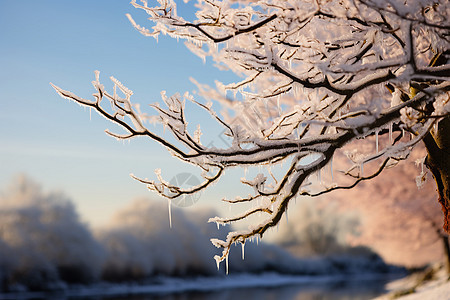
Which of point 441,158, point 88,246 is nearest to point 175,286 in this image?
point 88,246

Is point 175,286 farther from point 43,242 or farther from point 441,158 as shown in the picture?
point 441,158

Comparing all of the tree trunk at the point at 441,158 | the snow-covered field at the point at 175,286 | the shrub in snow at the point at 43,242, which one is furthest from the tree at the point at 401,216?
the shrub in snow at the point at 43,242

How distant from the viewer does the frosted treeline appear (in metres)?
21.4

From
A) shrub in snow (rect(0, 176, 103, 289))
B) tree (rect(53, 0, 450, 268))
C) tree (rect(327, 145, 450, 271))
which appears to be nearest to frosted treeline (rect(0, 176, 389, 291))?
shrub in snow (rect(0, 176, 103, 289))

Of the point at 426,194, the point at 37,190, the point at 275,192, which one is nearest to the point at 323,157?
the point at 275,192

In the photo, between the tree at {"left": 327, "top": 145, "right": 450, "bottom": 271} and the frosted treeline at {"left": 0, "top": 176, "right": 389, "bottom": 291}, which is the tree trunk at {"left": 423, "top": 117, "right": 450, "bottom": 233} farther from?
the frosted treeline at {"left": 0, "top": 176, "right": 389, "bottom": 291}

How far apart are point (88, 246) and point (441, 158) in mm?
22048

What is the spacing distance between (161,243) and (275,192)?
26556mm

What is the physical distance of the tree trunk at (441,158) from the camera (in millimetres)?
5207

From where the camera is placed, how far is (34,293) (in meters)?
20.9

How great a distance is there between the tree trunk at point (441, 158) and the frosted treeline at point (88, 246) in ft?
68.6

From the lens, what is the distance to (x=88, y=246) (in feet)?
78.0

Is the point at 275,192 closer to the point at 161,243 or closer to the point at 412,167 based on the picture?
the point at 412,167

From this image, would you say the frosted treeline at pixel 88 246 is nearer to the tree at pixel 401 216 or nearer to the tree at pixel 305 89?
the tree at pixel 401 216
